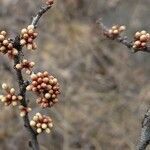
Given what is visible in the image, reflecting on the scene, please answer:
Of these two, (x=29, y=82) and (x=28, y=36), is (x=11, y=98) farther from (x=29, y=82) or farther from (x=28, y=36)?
(x=28, y=36)

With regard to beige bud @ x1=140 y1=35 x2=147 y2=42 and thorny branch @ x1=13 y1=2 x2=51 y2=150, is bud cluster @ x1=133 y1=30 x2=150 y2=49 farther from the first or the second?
thorny branch @ x1=13 y1=2 x2=51 y2=150

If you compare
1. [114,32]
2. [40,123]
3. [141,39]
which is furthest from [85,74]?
[40,123]

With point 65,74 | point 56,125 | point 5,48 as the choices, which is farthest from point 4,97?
point 65,74

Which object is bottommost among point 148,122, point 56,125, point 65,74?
point 148,122

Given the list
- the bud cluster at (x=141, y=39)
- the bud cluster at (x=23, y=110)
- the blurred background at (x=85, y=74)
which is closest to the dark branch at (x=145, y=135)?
the bud cluster at (x=141, y=39)

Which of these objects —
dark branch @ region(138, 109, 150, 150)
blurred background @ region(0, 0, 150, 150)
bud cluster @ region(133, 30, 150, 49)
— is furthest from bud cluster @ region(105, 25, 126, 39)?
blurred background @ region(0, 0, 150, 150)

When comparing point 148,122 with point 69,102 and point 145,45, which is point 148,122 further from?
point 69,102

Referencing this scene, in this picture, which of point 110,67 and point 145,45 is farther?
point 110,67
